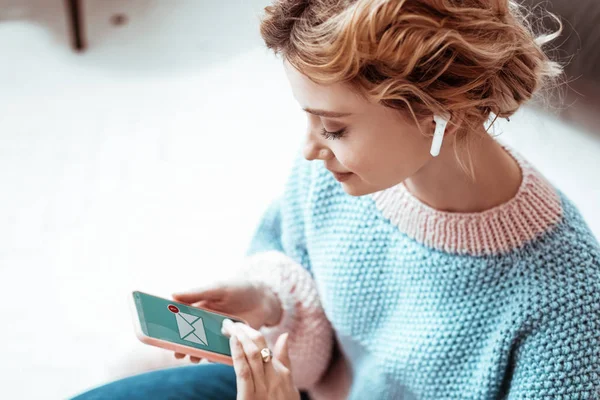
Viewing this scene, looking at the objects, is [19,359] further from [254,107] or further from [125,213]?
[254,107]

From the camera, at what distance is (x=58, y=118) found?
→ 1593mm

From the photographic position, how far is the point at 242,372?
2.26 feet

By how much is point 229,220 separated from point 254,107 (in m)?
0.33

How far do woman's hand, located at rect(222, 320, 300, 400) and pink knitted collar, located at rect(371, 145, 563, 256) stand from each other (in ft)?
0.68

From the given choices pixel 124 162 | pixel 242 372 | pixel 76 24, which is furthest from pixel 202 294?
pixel 76 24

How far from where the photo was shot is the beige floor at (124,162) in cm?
120

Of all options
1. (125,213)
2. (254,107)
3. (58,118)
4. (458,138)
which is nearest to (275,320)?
(458,138)

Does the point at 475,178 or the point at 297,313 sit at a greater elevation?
the point at 475,178

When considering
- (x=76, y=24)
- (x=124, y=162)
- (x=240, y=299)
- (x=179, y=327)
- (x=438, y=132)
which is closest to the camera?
(x=438, y=132)

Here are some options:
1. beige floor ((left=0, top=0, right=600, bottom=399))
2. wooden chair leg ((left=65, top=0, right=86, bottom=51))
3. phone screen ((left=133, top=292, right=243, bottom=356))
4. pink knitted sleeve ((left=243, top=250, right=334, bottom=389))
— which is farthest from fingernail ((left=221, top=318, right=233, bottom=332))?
wooden chair leg ((left=65, top=0, right=86, bottom=51))

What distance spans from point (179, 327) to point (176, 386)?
0.14m

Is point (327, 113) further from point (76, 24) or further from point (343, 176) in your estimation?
point (76, 24)

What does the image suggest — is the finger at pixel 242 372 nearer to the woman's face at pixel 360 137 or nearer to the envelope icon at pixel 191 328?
the envelope icon at pixel 191 328

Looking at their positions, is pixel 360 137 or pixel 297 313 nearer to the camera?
pixel 360 137
